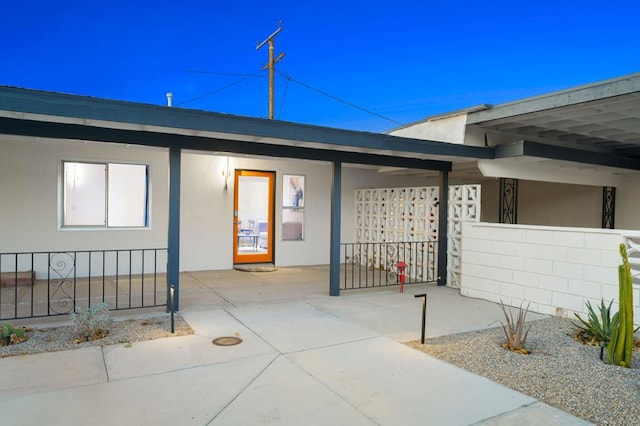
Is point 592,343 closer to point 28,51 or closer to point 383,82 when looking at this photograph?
point 383,82

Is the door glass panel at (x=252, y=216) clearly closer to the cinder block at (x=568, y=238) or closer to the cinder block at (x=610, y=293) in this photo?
the cinder block at (x=568, y=238)

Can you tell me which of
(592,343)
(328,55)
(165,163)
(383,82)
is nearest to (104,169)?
(165,163)

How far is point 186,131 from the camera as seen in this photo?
16.7 ft

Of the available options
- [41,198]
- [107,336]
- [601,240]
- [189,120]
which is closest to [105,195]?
[41,198]

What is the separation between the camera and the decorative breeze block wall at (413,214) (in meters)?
7.64

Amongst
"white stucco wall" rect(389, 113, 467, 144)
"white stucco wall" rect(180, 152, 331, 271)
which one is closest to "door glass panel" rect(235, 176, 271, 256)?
"white stucco wall" rect(180, 152, 331, 271)

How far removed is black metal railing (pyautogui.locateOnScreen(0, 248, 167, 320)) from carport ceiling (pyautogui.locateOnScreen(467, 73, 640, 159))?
560 cm

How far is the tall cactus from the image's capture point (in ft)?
12.5

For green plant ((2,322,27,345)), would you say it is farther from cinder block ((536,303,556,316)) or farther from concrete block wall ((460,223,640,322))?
cinder block ((536,303,556,316))

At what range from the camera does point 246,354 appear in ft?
13.0

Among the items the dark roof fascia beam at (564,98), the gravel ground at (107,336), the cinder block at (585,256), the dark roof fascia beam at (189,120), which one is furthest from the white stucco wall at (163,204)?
the cinder block at (585,256)

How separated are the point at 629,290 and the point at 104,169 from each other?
8392 millimetres

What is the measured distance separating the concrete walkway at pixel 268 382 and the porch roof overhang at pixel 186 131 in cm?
231

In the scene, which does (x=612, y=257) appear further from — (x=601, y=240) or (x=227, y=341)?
(x=227, y=341)
